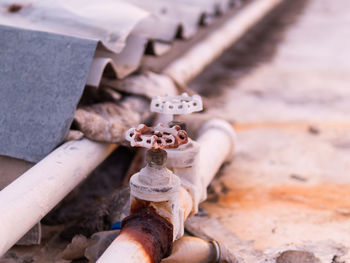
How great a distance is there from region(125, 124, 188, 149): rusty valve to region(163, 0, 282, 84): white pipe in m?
1.33

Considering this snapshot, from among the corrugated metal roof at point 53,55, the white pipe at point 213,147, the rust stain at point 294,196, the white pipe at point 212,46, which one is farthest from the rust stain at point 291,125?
the corrugated metal roof at point 53,55

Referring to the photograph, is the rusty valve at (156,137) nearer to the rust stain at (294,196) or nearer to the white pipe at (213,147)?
the white pipe at (213,147)

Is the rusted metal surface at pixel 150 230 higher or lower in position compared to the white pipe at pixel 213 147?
higher

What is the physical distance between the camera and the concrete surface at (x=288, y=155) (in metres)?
1.94

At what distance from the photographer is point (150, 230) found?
149 centimetres

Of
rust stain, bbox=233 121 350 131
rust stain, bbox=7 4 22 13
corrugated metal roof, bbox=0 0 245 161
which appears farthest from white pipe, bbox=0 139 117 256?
rust stain, bbox=233 121 350 131

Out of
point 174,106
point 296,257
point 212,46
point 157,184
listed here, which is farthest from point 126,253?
point 212,46

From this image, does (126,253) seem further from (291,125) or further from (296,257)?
(291,125)

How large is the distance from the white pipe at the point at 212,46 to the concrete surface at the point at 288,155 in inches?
13.4

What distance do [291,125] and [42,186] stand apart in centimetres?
220

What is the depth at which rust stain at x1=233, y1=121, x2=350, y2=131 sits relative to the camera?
333 centimetres

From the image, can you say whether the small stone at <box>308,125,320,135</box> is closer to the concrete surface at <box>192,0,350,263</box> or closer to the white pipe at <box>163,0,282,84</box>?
the concrete surface at <box>192,0,350,263</box>

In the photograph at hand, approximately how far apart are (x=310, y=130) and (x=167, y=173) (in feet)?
6.44

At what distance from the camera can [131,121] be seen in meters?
2.20
